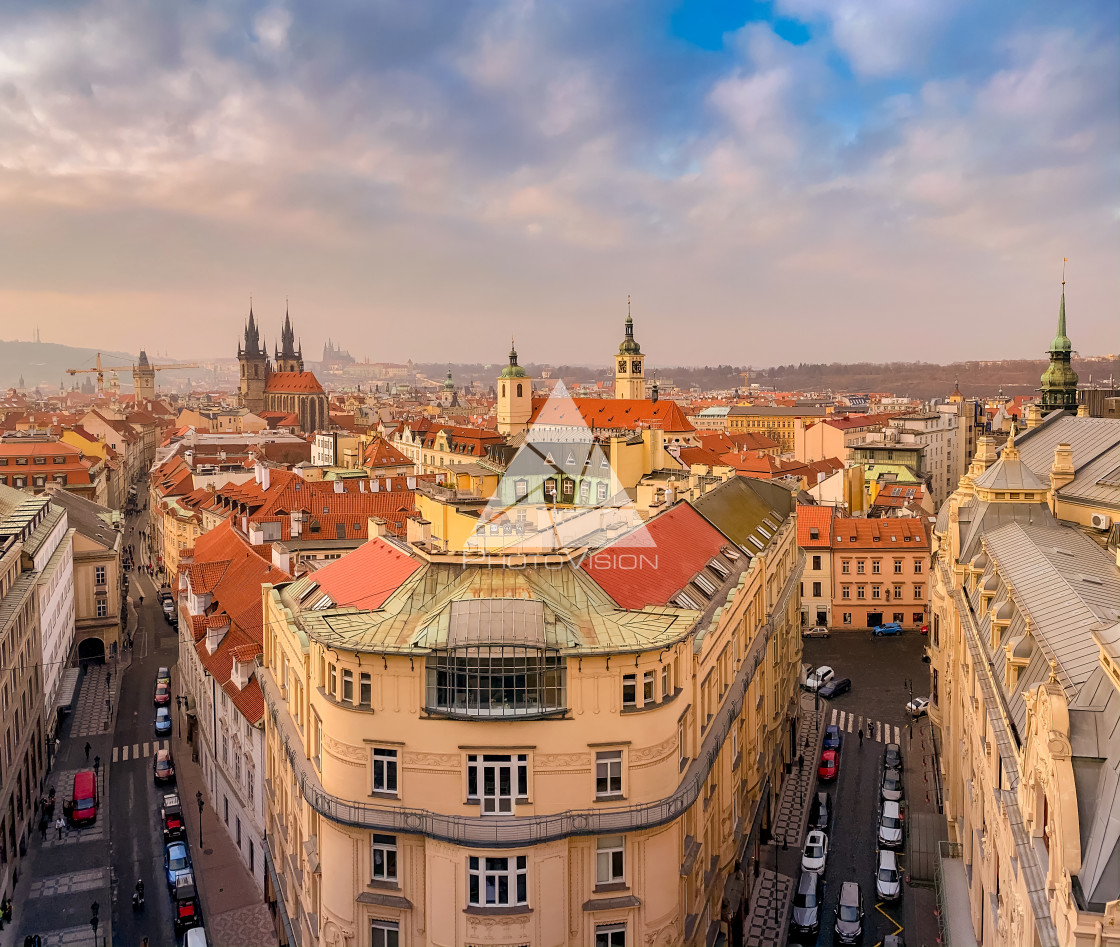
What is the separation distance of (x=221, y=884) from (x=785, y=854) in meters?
23.3

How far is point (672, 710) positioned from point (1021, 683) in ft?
31.2

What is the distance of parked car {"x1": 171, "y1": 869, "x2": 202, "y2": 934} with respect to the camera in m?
35.5

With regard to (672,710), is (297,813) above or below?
below

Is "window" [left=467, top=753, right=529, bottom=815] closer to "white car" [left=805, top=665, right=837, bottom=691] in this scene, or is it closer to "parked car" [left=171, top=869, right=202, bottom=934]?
"parked car" [left=171, top=869, right=202, bottom=934]

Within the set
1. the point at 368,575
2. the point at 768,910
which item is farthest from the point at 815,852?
the point at 368,575

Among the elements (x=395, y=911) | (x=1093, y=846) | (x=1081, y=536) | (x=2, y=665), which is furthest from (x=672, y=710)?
(x=2, y=665)

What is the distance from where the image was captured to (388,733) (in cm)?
2517

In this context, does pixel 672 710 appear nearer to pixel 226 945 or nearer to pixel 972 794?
pixel 972 794

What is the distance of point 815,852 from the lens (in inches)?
1559

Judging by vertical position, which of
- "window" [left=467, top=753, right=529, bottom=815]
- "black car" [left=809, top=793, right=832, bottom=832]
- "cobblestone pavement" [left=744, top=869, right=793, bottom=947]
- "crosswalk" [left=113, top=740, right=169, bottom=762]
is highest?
"window" [left=467, top=753, right=529, bottom=815]

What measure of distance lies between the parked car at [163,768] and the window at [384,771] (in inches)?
1090

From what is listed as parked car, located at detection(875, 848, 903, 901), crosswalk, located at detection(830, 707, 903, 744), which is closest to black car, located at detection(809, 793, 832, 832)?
parked car, located at detection(875, 848, 903, 901)

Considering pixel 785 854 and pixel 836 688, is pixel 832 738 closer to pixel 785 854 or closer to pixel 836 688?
pixel 836 688

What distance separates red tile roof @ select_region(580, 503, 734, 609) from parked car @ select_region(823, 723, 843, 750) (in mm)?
15159
